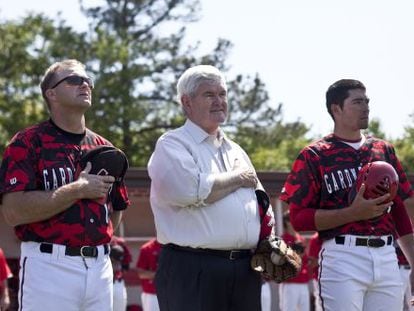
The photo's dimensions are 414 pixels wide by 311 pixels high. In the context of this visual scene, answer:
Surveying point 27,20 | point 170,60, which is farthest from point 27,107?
point 170,60

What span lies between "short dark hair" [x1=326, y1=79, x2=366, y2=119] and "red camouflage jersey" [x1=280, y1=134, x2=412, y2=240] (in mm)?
280

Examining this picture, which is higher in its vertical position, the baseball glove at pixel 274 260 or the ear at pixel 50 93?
the ear at pixel 50 93

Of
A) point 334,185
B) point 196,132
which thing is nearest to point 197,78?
point 196,132

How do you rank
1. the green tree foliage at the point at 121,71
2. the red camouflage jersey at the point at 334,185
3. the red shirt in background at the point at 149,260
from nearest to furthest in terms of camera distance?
the red camouflage jersey at the point at 334,185 < the red shirt in background at the point at 149,260 < the green tree foliage at the point at 121,71

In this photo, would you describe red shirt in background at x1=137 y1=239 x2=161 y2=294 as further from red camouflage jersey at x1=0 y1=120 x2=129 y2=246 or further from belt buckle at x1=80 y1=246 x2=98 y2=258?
belt buckle at x1=80 y1=246 x2=98 y2=258

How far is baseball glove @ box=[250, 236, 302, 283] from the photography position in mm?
6387

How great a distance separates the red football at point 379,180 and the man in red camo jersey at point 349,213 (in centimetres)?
5

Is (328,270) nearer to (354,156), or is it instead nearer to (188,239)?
(354,156)

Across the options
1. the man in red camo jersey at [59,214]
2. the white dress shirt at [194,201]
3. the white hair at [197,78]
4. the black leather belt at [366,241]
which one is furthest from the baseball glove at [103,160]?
the black leather belt at [366,241]

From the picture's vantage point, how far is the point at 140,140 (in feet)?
129

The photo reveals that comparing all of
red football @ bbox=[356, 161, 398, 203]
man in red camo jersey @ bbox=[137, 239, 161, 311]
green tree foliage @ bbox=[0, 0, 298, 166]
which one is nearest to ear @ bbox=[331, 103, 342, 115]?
red football @ bbox=[356, 161, 398, 203]

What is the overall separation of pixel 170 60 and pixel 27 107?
6.49 meters

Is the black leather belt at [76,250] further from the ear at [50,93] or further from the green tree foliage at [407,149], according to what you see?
the green tree foliage at [407,149]

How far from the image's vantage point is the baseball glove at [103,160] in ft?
21.5
